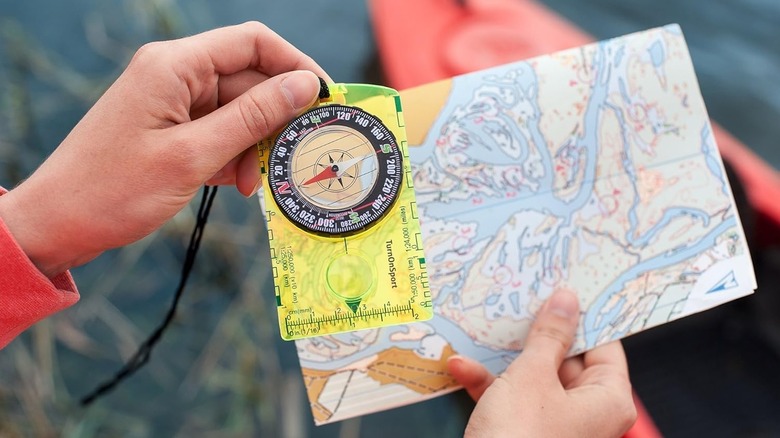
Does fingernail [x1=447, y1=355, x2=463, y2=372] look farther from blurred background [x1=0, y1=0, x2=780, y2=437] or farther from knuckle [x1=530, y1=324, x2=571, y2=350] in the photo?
blurred background [x1=0, y1=0, x2=780, y2=437]

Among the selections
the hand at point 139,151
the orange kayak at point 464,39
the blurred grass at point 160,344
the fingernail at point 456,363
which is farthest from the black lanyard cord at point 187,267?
the orange kayak at point 464,39

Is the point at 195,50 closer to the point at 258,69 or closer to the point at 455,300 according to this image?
the point at 258,69

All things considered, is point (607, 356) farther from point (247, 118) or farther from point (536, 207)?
point (247, 118)

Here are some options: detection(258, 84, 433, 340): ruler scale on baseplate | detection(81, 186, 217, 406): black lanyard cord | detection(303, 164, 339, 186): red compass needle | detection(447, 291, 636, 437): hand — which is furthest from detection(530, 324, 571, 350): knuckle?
detection(81, 186, 217, 406): black lanyard cord

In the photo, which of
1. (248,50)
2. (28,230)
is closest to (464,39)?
(248,50)

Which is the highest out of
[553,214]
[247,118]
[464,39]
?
[464,39]

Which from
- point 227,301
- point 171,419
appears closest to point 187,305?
point 227,301

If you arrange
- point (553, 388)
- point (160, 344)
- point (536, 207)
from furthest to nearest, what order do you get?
point (160, 344), point (536, 207), point (553, 388)

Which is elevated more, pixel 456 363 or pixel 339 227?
pixel 339 227

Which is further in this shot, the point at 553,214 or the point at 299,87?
the point at 553,214
